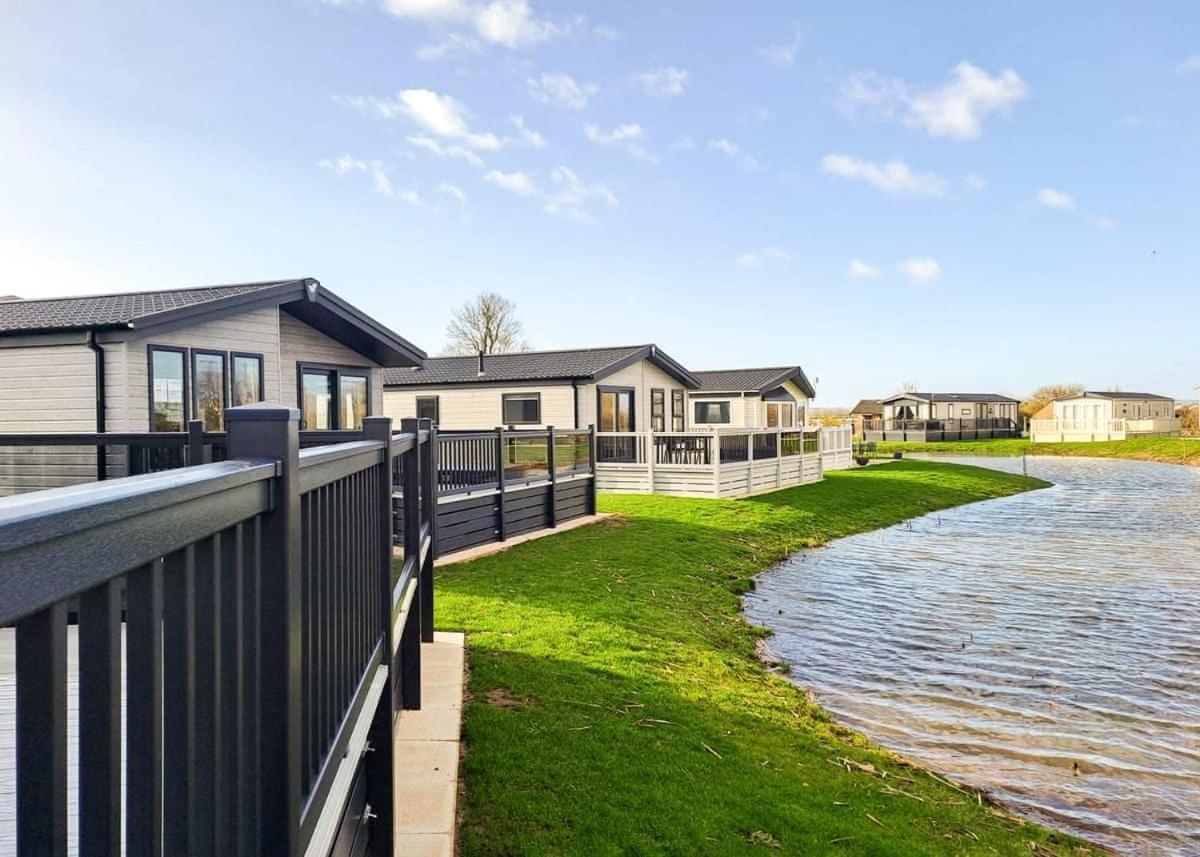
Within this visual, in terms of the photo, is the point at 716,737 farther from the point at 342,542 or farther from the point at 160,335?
the point at 160,335

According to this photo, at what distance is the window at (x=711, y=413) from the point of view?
3047 centimetres

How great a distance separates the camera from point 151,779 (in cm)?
89

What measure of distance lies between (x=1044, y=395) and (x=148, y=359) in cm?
9179

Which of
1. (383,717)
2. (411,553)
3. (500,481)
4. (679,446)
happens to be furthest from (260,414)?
(679,446)

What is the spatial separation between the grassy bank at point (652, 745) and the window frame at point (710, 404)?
20.4 metres

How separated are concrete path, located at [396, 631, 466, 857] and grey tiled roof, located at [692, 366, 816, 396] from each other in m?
24.8

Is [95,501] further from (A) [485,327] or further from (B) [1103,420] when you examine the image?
(B) [1103,420]

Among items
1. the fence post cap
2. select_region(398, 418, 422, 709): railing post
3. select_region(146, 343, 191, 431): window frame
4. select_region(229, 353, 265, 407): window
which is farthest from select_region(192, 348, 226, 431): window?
the fence post cap

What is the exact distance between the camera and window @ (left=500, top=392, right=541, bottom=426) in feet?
69.6

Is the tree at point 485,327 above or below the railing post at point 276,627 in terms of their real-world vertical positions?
above

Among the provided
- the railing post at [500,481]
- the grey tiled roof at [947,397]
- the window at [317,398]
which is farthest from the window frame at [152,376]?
the grey tiled roof at [947,397]

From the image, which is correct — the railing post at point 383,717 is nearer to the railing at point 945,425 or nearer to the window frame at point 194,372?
the window frame at point 194,372

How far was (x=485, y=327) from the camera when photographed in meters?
44.1

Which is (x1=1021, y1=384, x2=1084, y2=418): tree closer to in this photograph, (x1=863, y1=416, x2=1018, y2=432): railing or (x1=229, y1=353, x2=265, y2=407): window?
(x1=863, y1=416, x2=1018, y2=432): railing
